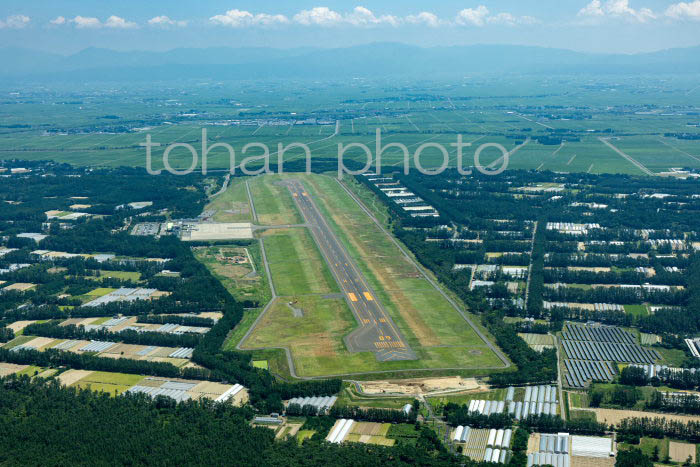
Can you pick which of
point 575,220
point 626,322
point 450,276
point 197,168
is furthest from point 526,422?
point 197,168

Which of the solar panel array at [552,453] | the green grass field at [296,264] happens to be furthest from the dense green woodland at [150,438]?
the green grass field at [296,264]

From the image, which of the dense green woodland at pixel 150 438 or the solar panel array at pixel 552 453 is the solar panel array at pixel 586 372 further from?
the dense green woodland at pixel 150 438

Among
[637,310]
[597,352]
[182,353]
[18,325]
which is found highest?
[637,310]

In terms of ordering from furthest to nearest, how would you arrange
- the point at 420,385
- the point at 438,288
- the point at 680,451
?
the point at 438,288, the point at 420,385, the point at 680,451

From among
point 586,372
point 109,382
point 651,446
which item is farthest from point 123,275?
point 651,446

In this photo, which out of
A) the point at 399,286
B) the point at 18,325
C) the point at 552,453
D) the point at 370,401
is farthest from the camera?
the point at 399,286

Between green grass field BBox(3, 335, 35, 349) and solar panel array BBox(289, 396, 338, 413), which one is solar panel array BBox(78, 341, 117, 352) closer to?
green grass field BBox(3, 335, 35, 349)

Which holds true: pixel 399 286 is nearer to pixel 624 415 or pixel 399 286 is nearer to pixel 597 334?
pixel 597 334
